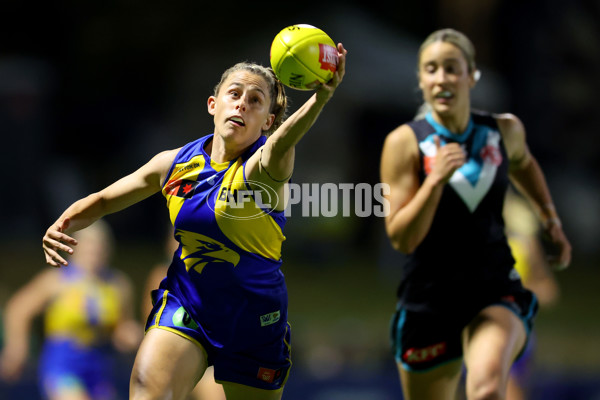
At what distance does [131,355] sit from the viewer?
930cm

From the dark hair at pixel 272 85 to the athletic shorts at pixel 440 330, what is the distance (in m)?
1.28

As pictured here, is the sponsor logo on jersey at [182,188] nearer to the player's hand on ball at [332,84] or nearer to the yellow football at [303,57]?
the yellow football at [303,57]

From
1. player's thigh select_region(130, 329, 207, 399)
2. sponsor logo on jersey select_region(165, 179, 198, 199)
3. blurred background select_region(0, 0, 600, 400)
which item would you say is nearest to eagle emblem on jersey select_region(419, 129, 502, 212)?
sponsor logo on jersey select_region(165, 179, 198, 199)

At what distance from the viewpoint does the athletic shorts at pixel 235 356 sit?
401cm

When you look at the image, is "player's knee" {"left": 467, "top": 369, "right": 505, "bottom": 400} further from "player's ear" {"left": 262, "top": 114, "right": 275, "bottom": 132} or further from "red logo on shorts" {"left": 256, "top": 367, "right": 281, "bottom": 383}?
"player's ear" {"left": 262, "top": 114, "right": 275, "bottom": 132}

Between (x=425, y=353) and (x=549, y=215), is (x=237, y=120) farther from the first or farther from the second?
(x=549, y=215)

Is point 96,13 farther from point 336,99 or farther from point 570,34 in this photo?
point 570,34

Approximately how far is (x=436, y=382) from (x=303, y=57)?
6.48 ft

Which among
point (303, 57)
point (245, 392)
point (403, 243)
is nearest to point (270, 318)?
point (245, 392)

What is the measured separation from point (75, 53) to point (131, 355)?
9.72 m

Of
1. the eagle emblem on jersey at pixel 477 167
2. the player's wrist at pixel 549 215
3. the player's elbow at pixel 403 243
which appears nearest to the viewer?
the player's elbow at pixel 403 243

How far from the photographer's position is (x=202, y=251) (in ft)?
13.2

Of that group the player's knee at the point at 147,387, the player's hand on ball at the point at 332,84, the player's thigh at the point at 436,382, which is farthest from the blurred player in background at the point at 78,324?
the player's hand on ball at the point at 332,84

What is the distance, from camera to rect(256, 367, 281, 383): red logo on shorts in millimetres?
4121
